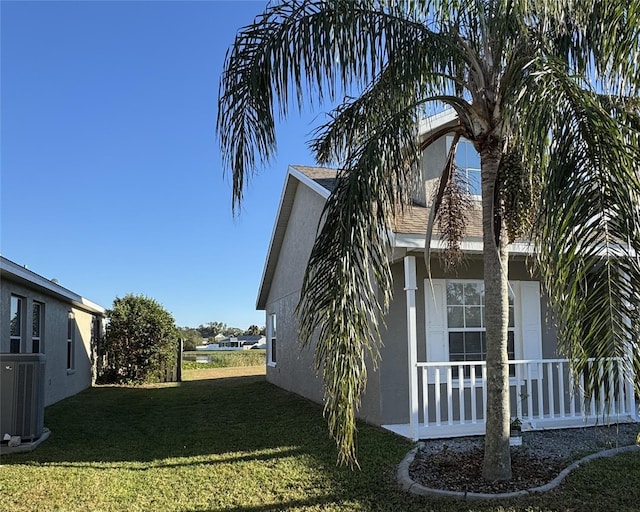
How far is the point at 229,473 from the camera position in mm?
6441

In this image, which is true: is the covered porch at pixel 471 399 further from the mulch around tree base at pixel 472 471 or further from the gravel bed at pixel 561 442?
the mulch around tree base at pixel 472 471

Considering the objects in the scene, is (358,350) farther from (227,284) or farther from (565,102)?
(227,284)

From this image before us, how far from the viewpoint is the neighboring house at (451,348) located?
786 cm

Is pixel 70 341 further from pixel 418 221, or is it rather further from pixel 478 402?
pixel 478 402

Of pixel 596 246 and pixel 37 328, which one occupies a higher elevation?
pixel 596 246

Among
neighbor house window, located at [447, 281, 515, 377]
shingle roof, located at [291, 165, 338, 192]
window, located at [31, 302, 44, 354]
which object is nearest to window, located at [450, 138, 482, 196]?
neighbor house window, located at [447, 281, 515, 377]

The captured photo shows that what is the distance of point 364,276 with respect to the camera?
429 cm

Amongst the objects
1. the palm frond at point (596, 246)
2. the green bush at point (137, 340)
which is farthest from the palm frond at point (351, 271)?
the green bush at point (137, 340)

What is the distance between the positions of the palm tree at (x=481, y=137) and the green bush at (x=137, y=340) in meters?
14.3

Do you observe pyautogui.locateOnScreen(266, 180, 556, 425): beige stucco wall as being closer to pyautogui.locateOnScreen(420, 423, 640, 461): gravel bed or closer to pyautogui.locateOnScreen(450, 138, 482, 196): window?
pyautogui.locateOnScreen(420, 423, 640, 461): gravel bed

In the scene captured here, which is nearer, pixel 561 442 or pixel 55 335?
pixel 561 442

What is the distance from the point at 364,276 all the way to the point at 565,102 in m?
1.96

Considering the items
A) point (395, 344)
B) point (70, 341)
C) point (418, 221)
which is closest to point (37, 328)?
point (70, 341)

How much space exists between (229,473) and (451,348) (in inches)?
179
